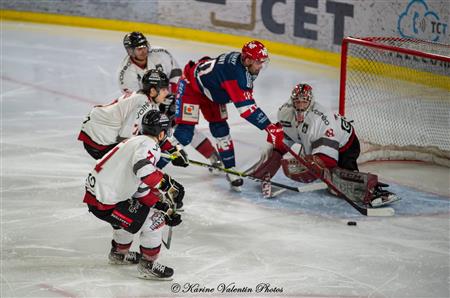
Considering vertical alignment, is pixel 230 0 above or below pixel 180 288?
above

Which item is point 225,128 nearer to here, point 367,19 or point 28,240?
point 28,240

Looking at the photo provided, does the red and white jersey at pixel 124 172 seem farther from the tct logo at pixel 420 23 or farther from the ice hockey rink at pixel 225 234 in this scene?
the tct logo at pixel 420 23

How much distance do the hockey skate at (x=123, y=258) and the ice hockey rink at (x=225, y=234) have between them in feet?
0.14

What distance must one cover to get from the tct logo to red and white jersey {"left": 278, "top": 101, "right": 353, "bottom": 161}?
2034mm

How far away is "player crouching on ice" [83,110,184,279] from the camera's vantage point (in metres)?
4.62

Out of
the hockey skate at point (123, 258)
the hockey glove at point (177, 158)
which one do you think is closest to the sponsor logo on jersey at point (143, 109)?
the hockey glove at point (177, 158)

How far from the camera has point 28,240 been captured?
17.9 ft

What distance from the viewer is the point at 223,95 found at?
20.6ft

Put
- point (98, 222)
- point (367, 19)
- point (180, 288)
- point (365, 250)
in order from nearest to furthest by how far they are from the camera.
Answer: point (180, 288) → point (365, 250) → point (98, 222) → point (367, 19)

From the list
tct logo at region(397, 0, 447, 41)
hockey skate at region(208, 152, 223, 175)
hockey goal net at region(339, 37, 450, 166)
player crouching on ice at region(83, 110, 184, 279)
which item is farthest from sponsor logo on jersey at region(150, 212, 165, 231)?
tct logo at region(397, 0, 447, 41)

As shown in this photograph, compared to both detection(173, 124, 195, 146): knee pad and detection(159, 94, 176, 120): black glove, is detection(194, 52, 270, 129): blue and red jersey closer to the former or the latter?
detection(173, 124, 195, 146): knee pad

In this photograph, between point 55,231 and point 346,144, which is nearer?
point 55,231

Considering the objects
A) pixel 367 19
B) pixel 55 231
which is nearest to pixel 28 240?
pixel 55 231

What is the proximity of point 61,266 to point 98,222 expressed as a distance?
67cm
